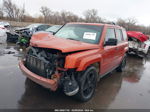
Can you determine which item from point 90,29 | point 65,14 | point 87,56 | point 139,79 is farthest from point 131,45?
point 65,14

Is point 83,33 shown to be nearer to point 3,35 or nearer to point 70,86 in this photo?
point 70,86

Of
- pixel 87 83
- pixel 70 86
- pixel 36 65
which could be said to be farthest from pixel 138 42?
pixel 36 65

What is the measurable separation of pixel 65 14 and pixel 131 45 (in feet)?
137

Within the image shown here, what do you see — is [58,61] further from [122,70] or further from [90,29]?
[122,70]

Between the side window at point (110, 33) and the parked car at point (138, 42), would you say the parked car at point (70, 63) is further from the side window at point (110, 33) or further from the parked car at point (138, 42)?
the parked car at point (138, 42)

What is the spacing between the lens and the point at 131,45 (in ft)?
31.6

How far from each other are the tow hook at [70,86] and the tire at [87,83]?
0.51 ft

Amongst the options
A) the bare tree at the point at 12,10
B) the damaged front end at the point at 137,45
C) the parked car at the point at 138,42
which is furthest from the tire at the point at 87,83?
the bare tree at the point at 12,10

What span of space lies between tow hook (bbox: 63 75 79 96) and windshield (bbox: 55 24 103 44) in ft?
3.99

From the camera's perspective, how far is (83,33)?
3928 mm

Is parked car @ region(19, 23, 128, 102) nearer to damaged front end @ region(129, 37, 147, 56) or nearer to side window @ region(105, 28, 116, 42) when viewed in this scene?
side window @ region(105, 28, 116, 42)

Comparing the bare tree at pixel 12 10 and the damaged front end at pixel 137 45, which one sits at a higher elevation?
the bare tree at pixel 12 10

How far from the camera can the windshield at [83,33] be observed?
12.3ft

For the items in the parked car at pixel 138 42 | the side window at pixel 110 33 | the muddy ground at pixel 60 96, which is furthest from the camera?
the parked car at pixel 138 42
